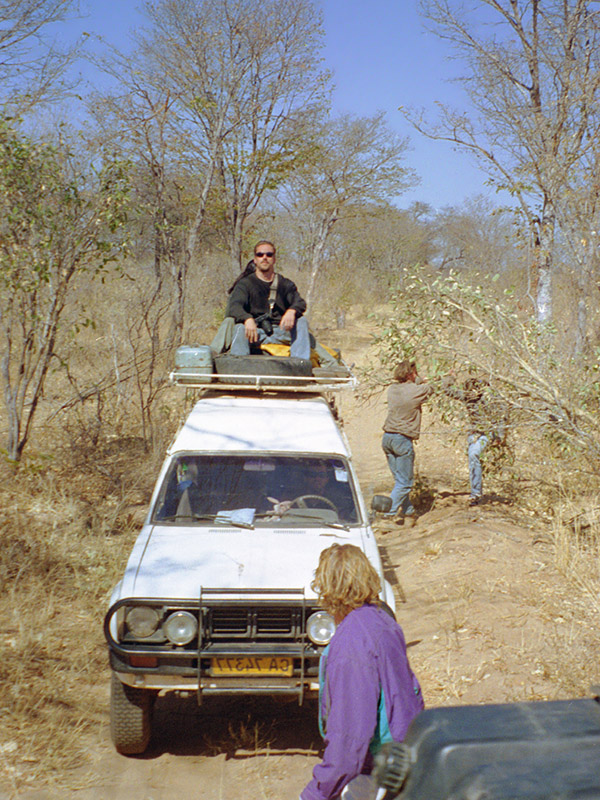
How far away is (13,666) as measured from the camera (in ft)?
A: 14.6

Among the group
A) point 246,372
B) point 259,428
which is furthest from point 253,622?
point 246,372

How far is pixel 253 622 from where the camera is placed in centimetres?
381

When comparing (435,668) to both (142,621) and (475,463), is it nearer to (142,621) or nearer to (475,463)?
(142,621)

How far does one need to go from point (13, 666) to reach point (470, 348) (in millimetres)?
5489

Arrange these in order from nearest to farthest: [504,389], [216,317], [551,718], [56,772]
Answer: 1. [551,718]
2. [56,772]
3. [504,389]
4. [216,317]

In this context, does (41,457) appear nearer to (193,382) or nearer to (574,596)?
(193,382)

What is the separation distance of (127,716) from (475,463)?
5265 mm

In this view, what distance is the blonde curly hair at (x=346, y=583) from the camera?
2598 millimetres

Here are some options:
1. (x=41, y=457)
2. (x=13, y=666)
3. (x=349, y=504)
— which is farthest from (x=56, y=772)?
(x=41, y=457)

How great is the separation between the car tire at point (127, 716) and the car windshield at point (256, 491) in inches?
41.2

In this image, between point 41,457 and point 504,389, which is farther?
point 41,457

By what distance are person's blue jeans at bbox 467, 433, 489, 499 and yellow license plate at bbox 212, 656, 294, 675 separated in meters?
4.48

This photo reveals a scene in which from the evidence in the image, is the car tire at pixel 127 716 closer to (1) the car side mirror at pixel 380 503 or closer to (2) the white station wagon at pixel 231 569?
(2) the white station wagon at pixel 231 569

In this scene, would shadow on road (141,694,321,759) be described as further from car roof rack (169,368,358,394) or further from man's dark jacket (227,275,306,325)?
man's dark jacket (227,275,306,325)
